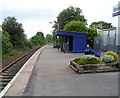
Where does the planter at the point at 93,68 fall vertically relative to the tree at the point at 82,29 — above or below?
below

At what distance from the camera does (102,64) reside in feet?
33.6

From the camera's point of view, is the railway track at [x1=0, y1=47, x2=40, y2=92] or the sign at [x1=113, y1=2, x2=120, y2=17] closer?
the railway track at [x1=0, y1=47, x2=40, y2=92]

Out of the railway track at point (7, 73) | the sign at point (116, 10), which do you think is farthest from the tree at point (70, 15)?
the railway track at point (7, 73)

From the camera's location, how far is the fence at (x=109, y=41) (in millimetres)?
24031

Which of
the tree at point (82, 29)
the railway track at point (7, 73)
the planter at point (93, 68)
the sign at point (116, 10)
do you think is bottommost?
the railway track at point (7, 73)

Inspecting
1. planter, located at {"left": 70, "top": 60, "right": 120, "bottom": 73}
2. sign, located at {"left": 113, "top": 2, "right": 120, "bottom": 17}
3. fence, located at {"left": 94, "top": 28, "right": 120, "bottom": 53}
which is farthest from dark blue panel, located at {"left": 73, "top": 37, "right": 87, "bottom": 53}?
planter, located at {"left": 70, "top": 60, "right": 120, "bottom": 73}

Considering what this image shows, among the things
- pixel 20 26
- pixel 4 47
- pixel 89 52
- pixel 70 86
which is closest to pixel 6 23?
pixel 20 26

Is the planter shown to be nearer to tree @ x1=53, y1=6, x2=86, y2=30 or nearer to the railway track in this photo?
the railway track

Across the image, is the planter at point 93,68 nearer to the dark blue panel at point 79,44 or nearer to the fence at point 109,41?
the fence at point 109,41

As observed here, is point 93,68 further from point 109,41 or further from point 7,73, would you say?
point 109,41

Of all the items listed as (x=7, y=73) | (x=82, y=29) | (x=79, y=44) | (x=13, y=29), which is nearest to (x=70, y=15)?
(x=82, y=29)

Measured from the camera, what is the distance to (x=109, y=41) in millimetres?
26812

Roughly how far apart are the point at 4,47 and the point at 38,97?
729 inches

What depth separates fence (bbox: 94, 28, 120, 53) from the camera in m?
24.0
